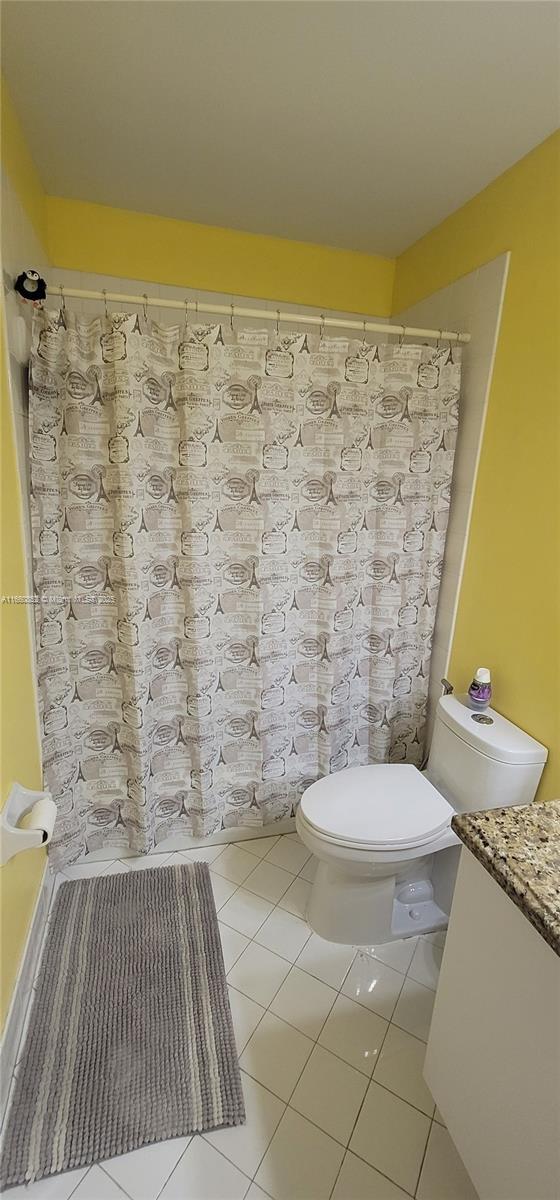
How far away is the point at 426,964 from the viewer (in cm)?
145

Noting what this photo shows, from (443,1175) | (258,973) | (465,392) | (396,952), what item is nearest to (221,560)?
(465,392)

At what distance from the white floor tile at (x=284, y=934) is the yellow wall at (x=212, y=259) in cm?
220

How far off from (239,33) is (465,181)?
780mm

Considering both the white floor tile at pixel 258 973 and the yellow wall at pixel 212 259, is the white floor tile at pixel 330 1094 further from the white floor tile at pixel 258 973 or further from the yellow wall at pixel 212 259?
the yellow wall at pixel 212 259

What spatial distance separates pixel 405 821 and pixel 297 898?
546 mm

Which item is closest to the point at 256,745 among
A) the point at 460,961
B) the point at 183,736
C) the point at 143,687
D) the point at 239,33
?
the point at 183,736

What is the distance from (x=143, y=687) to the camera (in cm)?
155

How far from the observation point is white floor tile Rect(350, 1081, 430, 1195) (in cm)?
102

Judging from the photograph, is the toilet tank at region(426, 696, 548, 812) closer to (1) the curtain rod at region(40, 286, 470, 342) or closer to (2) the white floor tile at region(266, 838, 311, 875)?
(2) the white floor tile at region(266, 838, 311, 875)

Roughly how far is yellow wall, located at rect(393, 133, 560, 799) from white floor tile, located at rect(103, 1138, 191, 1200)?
117cm

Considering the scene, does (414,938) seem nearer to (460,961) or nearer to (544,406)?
(460,961)

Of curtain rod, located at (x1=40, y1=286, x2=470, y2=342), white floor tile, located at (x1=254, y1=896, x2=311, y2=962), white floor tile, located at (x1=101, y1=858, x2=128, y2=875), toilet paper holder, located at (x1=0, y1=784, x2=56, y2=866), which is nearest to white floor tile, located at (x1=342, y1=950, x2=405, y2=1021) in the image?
white floor tile, located at (x1=254, y1=896, x2=311, y2=962)

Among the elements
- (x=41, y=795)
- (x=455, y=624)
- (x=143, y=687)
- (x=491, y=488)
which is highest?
(x=491, y=488)

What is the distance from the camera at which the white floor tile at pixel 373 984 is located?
133 cm
